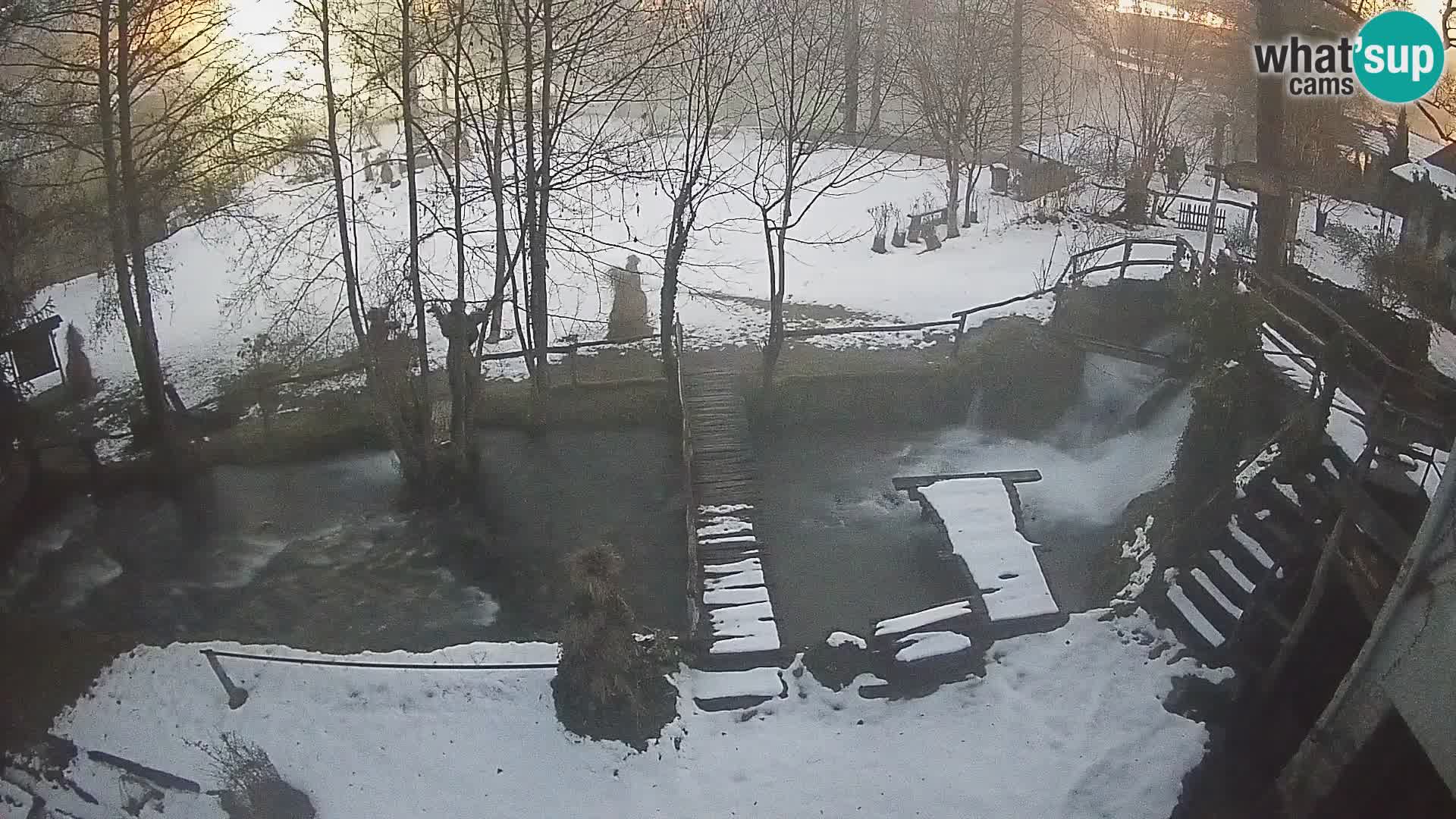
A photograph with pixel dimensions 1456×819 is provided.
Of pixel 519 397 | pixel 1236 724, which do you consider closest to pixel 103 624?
pixel 519 397

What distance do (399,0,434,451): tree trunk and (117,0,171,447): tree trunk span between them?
3389 mm

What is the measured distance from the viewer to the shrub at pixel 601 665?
8930mm

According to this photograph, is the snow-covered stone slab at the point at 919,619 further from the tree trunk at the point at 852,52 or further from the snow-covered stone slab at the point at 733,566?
the tree trunk at the point at 852,52

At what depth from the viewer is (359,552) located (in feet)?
42.0

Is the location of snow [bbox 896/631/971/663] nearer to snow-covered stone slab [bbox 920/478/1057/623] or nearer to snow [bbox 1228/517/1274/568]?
snow-covered stone slab [bbox 920/478/1057/623]

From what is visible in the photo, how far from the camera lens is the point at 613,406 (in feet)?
51.2

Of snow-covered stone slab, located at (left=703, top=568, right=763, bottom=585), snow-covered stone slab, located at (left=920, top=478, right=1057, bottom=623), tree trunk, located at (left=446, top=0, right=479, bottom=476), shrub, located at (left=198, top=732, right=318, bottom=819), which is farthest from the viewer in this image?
tree trunk, located at (left=446, top=0, right=479, bottom=476)

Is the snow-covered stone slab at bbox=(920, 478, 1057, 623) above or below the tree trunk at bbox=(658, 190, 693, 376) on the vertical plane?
below

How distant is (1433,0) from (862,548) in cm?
1679

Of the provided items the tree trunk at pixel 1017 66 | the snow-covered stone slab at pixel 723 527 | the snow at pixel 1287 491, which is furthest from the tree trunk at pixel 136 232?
the tree trunk at pixel 1017 66

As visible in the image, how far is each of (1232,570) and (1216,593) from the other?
263 millimetres

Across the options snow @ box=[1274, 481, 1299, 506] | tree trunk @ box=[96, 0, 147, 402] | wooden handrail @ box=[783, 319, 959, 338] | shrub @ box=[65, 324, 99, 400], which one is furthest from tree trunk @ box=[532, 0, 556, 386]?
snow @ box=[1274, 481, 1299, 506]

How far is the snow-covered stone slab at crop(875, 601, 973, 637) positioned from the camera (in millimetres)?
10000

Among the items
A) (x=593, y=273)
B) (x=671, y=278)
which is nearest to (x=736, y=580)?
(x=671, y=278)
